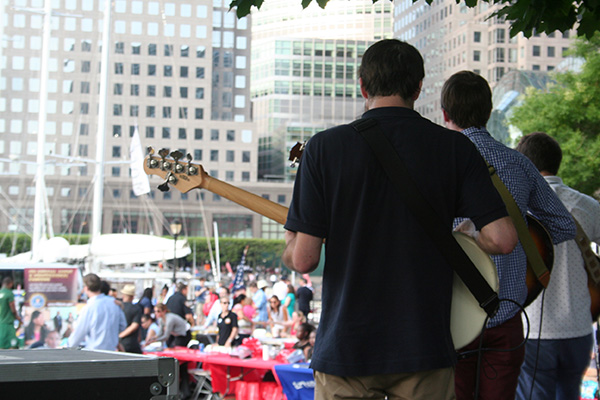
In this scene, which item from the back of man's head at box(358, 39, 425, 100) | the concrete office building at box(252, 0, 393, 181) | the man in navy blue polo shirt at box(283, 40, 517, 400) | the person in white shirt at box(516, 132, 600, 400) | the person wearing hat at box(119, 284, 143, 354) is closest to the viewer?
the man in navy blue polo shirt at box(283, 40, 517, 400)

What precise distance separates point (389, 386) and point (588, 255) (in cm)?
196

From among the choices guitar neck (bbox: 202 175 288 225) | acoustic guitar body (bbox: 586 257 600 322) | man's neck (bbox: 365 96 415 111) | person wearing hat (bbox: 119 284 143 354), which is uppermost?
man's neck (bbox: 365 96 415 111)

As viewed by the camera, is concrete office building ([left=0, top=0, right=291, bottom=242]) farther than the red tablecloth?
Yes

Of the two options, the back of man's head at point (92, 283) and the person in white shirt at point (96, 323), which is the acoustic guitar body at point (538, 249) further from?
the back of man's head at point (92, 283)

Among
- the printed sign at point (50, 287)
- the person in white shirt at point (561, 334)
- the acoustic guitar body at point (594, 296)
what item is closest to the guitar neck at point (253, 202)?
the person in white shirt at point (561, 334)

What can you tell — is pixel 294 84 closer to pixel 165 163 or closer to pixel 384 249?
pixel 165 163

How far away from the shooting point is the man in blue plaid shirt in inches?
121

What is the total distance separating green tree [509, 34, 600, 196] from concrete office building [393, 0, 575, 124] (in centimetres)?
617

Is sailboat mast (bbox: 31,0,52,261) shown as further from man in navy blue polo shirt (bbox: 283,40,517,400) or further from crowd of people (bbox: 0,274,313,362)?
man in navy blue polo shirt (bbox: 283,40,517,400)

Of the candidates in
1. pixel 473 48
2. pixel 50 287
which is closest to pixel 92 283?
pixel 50 287

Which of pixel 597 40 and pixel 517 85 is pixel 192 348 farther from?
pixel 517 85

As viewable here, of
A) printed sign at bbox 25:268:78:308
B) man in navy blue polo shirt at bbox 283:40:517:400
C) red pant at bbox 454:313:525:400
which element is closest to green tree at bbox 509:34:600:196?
printed sign at bbox 25:268:78:308

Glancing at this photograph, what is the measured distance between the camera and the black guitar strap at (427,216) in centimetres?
239

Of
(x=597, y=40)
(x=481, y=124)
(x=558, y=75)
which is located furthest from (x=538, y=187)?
(x=558, y=75)
